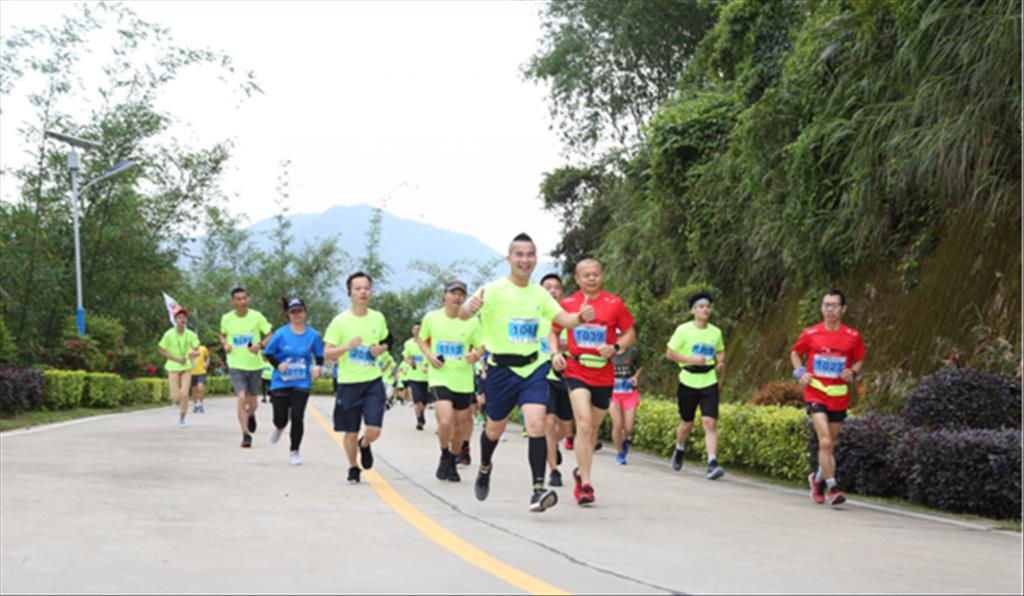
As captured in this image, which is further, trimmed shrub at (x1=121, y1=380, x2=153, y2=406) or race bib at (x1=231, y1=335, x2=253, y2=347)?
trimmed shrub at (x1=121, y1=380, x2=153, y2=406)

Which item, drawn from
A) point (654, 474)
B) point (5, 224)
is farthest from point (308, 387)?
point (5, 224)

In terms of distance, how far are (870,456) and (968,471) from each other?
170cm

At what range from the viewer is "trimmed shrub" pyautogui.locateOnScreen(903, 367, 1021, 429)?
12625 millimetres

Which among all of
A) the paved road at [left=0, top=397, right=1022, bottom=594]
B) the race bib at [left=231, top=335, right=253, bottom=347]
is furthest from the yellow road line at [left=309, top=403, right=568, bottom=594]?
the race bib at [left=231, top=335, right=253, bottom=347]

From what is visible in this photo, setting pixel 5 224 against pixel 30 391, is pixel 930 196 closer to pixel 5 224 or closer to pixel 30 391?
pixel 30 391

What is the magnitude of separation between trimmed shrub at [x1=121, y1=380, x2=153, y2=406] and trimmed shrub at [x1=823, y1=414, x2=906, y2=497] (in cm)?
2469

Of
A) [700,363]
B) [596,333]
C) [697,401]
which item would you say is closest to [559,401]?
[596,333]

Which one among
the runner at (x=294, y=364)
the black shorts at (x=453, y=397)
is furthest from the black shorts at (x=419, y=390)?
the black shorts at (x=453, y=397)

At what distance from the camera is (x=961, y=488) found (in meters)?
11.4

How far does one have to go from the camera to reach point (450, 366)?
13.7 meters

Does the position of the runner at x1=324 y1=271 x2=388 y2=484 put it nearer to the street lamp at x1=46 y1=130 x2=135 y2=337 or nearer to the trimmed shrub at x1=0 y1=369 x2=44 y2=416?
the trimmed shrub at x1=0 y1=369 x2=44 y2=416

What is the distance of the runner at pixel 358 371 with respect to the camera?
1306cm

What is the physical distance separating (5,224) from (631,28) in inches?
816

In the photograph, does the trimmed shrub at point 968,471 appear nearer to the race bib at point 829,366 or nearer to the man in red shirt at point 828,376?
the man in red shirt at point 828,376
